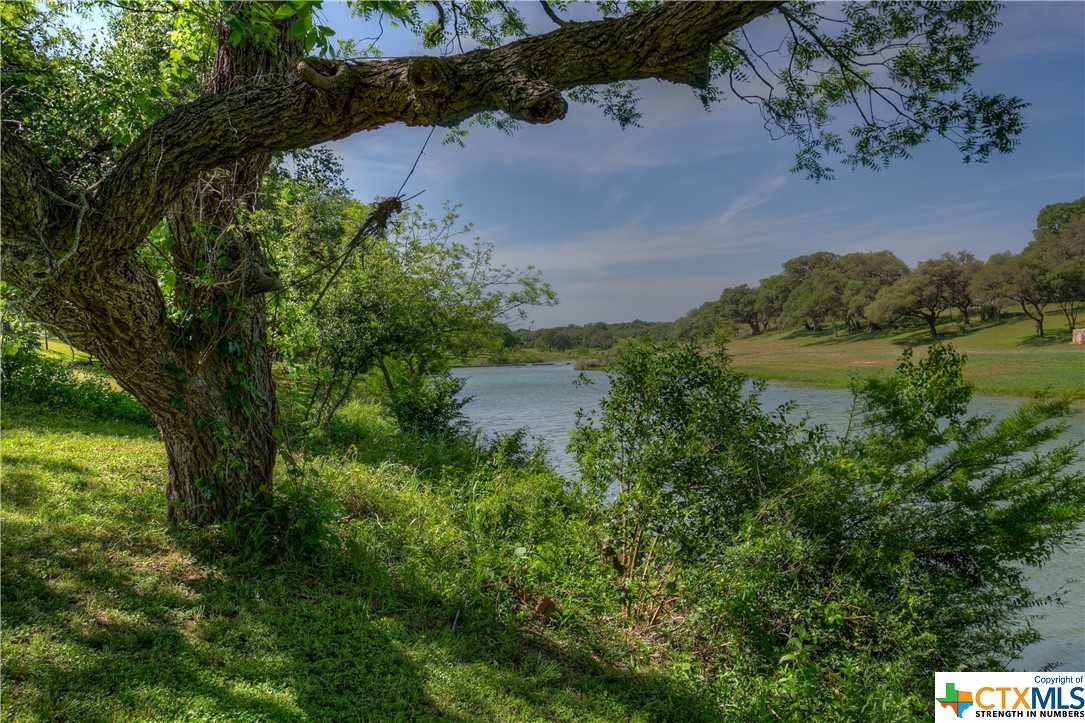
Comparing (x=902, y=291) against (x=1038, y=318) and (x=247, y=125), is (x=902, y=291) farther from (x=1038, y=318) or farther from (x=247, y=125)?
(x=247, y=125)

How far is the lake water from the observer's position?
4797 mm

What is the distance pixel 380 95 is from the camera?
2736mm

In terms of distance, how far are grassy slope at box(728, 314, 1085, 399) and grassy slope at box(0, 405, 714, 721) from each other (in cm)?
346

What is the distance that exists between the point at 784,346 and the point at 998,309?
12.7 metres

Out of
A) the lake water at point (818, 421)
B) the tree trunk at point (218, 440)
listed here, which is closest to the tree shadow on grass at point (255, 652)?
the tree trunk at point (218, 440)

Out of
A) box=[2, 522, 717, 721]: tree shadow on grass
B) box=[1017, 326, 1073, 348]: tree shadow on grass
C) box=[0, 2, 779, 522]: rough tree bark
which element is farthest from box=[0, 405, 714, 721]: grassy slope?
box=[1017, 326, 1073, 348]: tree shadow on grass

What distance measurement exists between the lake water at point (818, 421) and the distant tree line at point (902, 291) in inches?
88.3

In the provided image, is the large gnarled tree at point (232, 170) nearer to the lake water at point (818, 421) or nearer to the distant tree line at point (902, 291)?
the lake water at point (818, 421)

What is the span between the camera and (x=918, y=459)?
15.5ft

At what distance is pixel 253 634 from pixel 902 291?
20415 millimetres

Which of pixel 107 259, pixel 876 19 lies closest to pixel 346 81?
pixel 107 259

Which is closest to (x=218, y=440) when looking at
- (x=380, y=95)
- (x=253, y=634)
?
(x=253, y=634)

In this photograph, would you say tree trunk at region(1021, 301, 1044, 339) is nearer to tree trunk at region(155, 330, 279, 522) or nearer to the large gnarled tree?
the large gnarled tree

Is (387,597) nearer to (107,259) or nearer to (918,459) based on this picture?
(107,259)
